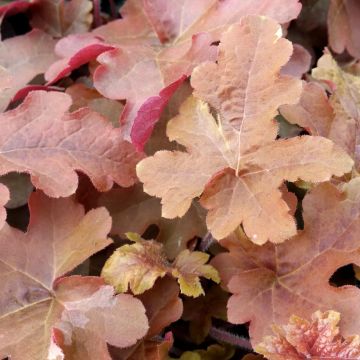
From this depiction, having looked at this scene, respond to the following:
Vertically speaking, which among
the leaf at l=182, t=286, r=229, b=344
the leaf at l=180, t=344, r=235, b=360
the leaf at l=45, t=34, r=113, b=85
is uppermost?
the leaf at l=45, t=34, r=113, b=85

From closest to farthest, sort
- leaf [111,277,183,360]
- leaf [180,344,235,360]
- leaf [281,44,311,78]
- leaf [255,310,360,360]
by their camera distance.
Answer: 1. leaf [255,310,360,360]
2. leaf [111,277,183,360]
3. leaf [180,344,235,360]
4. leaf [281,44,311,78]

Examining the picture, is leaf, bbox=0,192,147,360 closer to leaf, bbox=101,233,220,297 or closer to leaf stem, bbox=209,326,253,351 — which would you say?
leaf, bbox=101,233,220,297

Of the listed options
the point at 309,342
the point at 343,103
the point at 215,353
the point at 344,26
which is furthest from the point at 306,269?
the point at 344,26

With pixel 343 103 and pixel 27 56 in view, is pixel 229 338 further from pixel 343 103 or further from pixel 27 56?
pixel 27 56

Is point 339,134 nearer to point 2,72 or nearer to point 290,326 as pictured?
point 290,326

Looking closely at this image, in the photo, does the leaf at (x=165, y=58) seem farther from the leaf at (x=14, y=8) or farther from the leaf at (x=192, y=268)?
the leaf at (x=14, y=8)

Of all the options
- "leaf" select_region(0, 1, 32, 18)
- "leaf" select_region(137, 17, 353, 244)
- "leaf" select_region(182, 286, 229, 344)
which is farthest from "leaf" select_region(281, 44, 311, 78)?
"leaf" select_region(0, 1, 32, 18)
